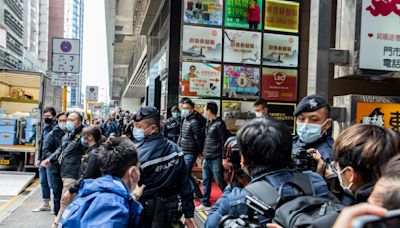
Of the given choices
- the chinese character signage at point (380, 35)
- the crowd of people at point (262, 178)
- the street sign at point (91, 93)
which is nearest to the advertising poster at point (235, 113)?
the chinese character signage at point (380, 35)

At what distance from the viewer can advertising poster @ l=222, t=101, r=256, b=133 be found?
9.37 meters

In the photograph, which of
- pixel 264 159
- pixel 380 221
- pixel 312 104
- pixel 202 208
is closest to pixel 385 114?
pixel 312 104

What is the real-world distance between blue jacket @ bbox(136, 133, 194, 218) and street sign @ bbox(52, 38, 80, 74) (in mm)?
5985

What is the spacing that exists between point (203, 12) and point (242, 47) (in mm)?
1282

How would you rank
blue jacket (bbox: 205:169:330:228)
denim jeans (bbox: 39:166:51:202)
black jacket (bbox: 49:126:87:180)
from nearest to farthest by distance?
blue jacket (bbox: 205:169:330:228)
black jacket (bbox: 49:126:87:180)
denim jeans (bbox: 39:166:51:202)

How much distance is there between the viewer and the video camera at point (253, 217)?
1.28 meters

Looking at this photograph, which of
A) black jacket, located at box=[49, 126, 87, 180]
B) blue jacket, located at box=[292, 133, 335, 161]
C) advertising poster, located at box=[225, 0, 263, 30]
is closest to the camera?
blue jacket, located at box=[292, 133, 335, 161]

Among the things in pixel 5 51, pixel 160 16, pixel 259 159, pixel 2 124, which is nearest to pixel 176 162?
pixel 259 159

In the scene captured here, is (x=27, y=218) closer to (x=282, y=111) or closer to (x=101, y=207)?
(x=101, y=207)

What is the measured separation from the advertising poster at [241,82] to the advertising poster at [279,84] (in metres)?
0.23

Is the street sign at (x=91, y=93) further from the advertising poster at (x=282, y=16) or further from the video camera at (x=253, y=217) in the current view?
the video camera at (x=253, y=217)

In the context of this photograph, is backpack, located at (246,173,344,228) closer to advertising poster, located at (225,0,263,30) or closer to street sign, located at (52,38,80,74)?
street sign, located at (52,38,80,74)

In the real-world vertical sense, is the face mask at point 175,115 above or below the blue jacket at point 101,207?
above

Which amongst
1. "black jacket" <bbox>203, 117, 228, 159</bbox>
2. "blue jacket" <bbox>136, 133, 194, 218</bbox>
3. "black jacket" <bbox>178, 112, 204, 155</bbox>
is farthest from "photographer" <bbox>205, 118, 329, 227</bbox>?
"black jacket" <bbox>178, 112, 204, 155</bbox>
